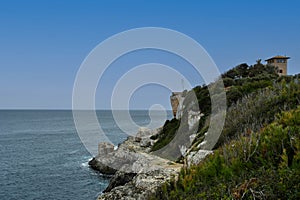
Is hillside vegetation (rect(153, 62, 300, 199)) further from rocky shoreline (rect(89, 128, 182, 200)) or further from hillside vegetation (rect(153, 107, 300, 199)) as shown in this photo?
rocky shoreline (rect(89, 128, 182, 200))

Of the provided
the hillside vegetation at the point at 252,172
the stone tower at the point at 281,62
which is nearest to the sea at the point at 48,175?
the hillside vegetation at the point at 252,172

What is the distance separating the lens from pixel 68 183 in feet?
97.2

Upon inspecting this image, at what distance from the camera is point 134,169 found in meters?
21.3

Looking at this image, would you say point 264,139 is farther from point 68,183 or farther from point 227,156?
point 68,183

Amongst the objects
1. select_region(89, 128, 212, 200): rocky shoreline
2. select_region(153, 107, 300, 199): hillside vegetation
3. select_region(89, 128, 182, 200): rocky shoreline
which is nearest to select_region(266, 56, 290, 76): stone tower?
select_region(89, 128, 182, 200): rocky shoreline

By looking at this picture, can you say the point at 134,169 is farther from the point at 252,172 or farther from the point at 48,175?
the point at 252,172

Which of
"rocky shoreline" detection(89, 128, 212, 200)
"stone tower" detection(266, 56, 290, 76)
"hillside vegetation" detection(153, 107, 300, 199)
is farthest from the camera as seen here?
"stone tower" detection(266, 56, 290, 76)

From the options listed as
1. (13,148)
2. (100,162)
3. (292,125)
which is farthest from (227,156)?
(13,148)

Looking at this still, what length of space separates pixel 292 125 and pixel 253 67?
33.5m

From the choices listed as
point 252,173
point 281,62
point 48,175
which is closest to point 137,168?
point 252,173

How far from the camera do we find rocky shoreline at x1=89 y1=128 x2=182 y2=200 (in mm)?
7422

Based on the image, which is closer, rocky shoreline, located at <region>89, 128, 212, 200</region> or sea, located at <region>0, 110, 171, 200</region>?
rocky shoreline, located at <region>89, 128, 212, 200</region>

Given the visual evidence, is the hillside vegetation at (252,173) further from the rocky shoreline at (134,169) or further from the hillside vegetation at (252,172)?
the rocky shoreline at (134,169)

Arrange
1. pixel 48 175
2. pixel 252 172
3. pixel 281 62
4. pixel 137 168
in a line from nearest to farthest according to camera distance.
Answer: pixel 252 172 → pixel 137 168 → pixel 48 175 → pixel 281 62
